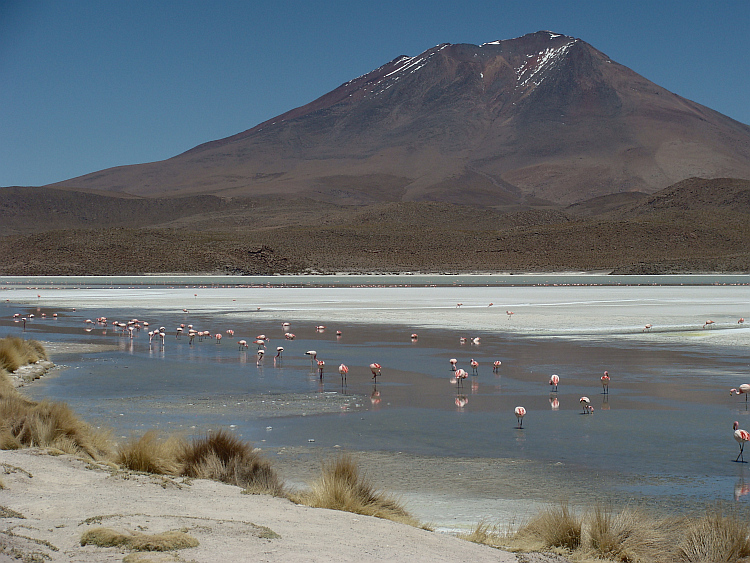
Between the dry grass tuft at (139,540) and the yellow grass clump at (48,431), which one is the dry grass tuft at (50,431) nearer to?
the yellow grass clump at (48,431)

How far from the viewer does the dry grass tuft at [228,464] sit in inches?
287

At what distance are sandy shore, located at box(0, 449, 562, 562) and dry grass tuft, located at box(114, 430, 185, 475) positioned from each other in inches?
14.6

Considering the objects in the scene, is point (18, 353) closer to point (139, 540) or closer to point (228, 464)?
point (228, 464)

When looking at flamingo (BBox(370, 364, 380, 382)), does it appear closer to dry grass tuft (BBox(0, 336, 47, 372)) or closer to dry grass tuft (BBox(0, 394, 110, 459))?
dry grass tuft (BBox(0, 394, 110, 459))

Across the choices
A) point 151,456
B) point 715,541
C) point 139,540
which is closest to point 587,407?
point 715,541

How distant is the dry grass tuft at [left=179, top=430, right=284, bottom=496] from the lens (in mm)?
7298

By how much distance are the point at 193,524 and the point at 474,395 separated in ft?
23.8

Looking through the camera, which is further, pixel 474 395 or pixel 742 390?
pixel 474 395

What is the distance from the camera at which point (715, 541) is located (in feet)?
18.8

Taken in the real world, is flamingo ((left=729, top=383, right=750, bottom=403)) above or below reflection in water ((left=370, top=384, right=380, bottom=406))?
above

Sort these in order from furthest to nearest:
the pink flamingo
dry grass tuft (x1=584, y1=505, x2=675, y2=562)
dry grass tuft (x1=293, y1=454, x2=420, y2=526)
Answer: the pink flamingo → dry grass tuft (x1=293, y1=454, x2=420, y2=526) → dry grass tuft (x1=584, y1=505, x2=675, y2=562)

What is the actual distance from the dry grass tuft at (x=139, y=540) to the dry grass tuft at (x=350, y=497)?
146 cm

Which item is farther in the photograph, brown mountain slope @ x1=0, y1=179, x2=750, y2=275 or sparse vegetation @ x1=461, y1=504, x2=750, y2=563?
brown mountain slope @ x1=0, y1=179, x2=750, y2=275

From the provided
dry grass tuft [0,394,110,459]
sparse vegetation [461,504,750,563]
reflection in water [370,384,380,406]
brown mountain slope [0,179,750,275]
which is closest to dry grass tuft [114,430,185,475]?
dry grass tuft [0,394,110,459]
